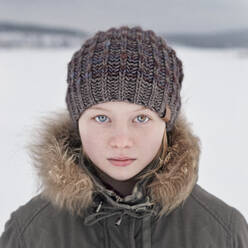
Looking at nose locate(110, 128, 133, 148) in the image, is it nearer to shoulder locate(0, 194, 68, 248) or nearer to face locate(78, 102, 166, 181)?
face locate(78, 102, 166, 181)

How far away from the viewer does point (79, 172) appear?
0.92 meters

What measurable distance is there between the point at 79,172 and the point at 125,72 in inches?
10.8

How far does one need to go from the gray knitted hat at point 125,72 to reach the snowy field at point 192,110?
0.23 m

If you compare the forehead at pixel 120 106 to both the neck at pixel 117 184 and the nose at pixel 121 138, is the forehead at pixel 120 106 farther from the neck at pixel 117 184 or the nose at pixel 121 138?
the neck at pixel 117 184

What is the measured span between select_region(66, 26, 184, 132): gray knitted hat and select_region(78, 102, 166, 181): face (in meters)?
0.02

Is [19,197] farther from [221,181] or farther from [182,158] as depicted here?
[182,158]

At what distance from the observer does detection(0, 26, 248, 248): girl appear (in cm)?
86

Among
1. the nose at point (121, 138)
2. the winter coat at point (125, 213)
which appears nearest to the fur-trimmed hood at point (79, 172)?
the winter coat at point (125, 213)

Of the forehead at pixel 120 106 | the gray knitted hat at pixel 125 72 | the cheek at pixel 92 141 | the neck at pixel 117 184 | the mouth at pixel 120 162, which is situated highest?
the gray knitted hat at pixel 125 72

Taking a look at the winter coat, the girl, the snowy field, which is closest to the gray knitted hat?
the girl

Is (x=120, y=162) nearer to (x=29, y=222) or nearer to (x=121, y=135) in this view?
(x=121, y=135)

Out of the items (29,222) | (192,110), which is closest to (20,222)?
(29,222)

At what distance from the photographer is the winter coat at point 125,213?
88 centimetres

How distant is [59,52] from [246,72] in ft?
8.51
